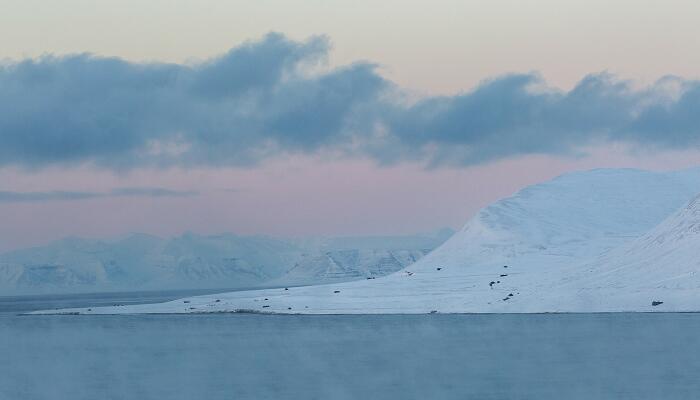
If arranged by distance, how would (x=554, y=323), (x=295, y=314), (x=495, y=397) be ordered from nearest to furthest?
(x=495, y=397) < (x=554, y=323) < (x=295, y=314)

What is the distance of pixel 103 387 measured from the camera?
255ft

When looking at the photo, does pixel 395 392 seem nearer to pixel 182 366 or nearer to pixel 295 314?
pixel 182 366

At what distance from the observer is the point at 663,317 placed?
137 m

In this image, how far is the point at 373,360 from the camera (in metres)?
92.3

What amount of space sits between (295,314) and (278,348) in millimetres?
69362

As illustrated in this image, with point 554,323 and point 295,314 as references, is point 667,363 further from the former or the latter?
point 295,314

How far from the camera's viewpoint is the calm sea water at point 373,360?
232 ft

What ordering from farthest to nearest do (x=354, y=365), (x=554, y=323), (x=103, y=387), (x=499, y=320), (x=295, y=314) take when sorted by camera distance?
(x=295, y=314) < (x=499, y=320) < (x=554, y=323) < (x=354, y=365) < (x=103, y=387)

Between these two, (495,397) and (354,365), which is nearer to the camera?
(495,397)

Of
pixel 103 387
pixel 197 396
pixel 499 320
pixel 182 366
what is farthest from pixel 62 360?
pixel 499 320

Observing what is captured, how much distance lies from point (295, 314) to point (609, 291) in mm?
49640

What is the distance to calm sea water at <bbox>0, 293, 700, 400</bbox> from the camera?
232 feet

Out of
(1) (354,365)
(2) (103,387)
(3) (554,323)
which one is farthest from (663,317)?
(2) (103,387)

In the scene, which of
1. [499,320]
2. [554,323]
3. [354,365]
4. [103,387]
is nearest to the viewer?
[103,387]
